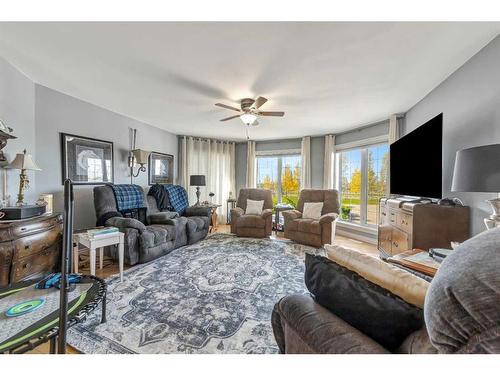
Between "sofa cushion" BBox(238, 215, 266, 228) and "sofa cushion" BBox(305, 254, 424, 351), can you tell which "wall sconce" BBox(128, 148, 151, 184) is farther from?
"sofa cushion" BBox(305, 254, 424, 351)

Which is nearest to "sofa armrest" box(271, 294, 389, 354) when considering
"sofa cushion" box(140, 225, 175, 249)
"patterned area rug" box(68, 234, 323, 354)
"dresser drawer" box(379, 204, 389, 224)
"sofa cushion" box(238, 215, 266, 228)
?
"patterned area rug" box(68, 234, 323, 354)

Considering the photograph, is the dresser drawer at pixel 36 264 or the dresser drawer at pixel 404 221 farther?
the dresser drawer at pixel 404 221

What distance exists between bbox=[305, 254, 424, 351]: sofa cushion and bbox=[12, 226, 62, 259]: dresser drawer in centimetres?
237

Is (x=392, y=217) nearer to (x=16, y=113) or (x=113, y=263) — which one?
(x=113, y=263)

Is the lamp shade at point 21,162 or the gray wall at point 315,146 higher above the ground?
the gray wall at point 315,146

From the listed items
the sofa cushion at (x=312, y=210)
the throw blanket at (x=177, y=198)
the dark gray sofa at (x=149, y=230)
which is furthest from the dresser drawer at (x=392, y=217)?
the throw blanket at (x=177, y=198)

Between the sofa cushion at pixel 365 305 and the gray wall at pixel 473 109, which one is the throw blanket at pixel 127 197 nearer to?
the sofa cushion at pixel 365 305

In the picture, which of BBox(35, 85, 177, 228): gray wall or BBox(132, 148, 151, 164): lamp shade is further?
BBox(132, 148, 151, 164): lamp shade

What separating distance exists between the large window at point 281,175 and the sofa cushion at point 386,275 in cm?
439

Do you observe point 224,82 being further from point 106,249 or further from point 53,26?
point 106,249

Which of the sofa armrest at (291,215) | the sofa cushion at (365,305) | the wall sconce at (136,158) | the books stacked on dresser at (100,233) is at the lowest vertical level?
the sofa armrest at (291,215)

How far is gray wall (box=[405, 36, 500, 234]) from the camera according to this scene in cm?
175

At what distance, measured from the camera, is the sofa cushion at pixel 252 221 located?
418 centimetres

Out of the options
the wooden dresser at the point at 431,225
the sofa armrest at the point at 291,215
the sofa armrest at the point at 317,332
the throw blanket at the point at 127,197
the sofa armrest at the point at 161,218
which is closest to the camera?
the sofa armrest at the point at 317,332
